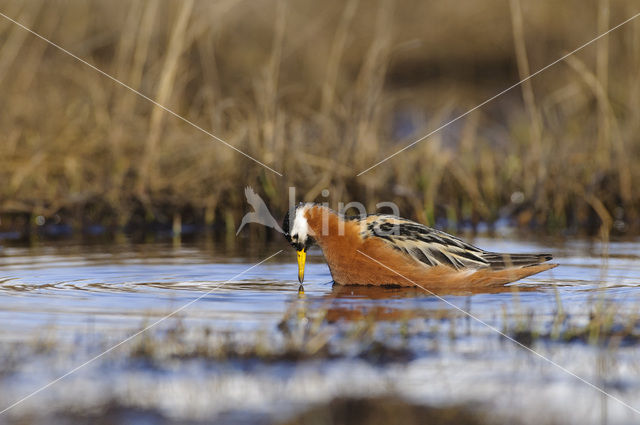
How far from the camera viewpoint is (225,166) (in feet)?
37.9

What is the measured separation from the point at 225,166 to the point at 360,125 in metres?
1.56

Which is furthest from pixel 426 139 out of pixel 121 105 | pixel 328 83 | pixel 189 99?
pixel 189 99

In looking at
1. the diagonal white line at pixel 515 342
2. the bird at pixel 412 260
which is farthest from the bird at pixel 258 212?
the diagonal white line at pixel 515 342

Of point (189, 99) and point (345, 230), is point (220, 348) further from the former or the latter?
point (189, 99)

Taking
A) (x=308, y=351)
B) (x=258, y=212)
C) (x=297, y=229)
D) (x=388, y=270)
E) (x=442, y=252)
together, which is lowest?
(x=308, y=351)

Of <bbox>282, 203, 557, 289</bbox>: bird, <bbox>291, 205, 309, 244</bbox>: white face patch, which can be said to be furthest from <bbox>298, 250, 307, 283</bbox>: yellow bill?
<bbox>291, 205, 309, 244</bbox>: white face patch

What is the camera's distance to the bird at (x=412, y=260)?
7754mm

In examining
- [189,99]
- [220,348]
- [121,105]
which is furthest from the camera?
[189,99]

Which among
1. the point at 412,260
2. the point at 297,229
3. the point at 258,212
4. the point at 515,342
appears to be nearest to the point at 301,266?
the point at 297,229

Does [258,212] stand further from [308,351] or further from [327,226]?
[308,351]

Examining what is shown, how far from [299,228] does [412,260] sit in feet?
3.25

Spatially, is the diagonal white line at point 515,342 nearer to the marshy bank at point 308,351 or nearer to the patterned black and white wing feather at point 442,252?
the marshy bank at point 308,351

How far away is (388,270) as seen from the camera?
7.76 m

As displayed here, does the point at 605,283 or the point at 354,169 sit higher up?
the point at 354,169
